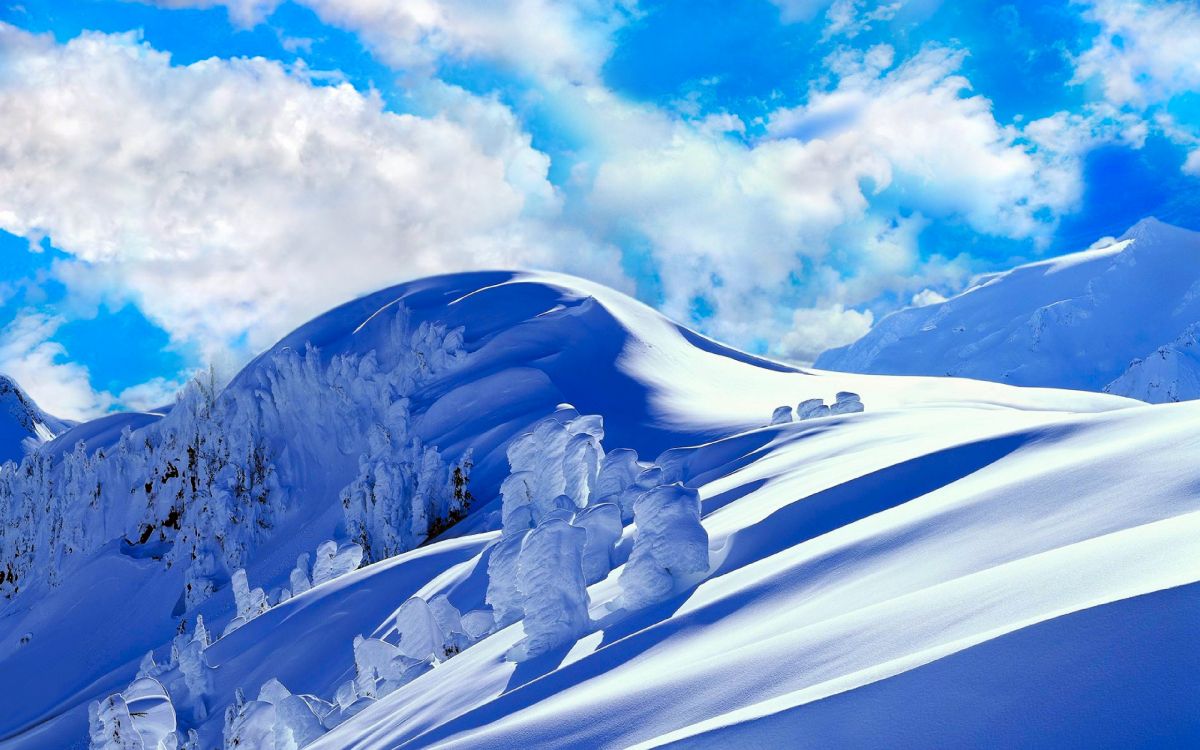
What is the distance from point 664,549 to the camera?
10.5 meters

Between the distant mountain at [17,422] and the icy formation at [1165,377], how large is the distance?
19233 cm

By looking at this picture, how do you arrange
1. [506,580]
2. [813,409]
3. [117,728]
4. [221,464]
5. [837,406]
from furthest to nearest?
[221,464] → [813,409] → [837,406] → [117,728] → [506,580]

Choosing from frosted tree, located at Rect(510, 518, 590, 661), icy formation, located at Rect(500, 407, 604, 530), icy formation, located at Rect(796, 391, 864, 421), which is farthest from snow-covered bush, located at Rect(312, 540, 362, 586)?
frosted tree, located at Rect(510, 518, 590, 661)

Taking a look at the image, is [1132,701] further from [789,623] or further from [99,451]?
[99,451]

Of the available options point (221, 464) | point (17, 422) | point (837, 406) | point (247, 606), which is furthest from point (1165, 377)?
point (17, 422)

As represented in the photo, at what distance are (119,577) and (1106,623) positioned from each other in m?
51.9

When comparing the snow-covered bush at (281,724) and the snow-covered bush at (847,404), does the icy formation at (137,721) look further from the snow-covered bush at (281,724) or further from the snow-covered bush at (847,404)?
the snow-covered bush at (847,404)

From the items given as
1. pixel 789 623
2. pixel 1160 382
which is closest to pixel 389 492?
pixel 789 623

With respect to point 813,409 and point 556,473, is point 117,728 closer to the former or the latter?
point 556,473

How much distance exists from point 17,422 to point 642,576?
191000 mm

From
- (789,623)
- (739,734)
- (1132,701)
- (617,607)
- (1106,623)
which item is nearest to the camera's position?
(1132,701)

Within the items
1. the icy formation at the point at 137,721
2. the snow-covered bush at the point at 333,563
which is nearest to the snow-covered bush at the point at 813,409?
the snow-covered bush at the point at 333,563

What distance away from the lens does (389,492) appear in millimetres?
36562

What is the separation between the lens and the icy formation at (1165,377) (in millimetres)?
164125
